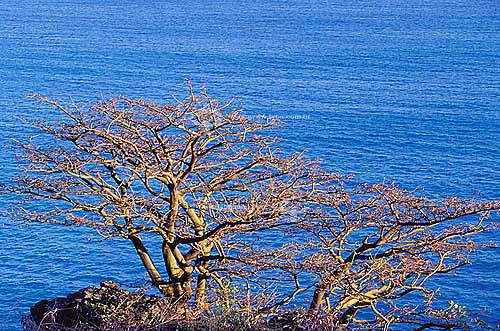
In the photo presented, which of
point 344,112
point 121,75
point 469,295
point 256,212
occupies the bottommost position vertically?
point 256,212

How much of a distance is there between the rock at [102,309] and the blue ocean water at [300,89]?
34.2 m

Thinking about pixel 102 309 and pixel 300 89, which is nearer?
pixel 102 309

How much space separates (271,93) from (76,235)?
182ft

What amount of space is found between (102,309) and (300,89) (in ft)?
335

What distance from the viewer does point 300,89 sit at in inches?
4688

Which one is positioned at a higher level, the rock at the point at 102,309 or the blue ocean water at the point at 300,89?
the blue ocean water at the point at 300,89

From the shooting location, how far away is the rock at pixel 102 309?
58.3 ft

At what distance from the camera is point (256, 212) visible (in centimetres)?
1912

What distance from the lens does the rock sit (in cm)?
1778

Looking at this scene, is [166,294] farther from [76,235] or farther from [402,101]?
[402,101]

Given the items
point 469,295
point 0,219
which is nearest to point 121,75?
point 0,219

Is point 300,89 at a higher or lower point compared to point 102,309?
higher

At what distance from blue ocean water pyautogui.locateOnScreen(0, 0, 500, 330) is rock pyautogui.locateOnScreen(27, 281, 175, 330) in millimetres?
34250

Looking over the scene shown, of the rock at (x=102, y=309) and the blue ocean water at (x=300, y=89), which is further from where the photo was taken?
the blue ocean water at (x=300, y=89)
